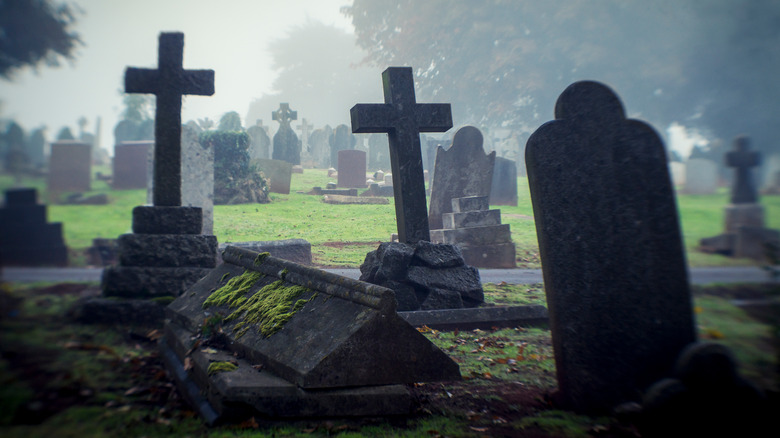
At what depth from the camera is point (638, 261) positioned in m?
3.14

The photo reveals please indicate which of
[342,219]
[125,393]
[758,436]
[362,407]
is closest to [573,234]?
[758,436]

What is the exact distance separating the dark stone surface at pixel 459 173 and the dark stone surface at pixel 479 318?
629cm

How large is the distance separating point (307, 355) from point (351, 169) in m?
19.7

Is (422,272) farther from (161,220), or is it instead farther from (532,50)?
(532,50)

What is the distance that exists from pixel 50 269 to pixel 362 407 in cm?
839

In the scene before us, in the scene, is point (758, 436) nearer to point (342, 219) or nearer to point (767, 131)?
point (767, 131)

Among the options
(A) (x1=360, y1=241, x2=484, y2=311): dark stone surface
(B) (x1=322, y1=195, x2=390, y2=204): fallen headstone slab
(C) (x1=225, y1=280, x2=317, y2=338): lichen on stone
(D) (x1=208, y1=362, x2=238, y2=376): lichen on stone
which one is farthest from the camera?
(B) (x1=322, y1=195, x2=390, y2=204): fallen headstone slab

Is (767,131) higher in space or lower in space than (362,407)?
higher

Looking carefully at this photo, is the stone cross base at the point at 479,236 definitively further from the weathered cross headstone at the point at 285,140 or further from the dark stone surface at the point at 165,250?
the weathered cross headstone at the point at 285,140

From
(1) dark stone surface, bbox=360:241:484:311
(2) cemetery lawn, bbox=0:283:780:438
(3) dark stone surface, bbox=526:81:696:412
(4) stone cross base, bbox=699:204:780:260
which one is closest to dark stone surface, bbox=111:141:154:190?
(2) cemetery lawn, bbox=0:283:780:438

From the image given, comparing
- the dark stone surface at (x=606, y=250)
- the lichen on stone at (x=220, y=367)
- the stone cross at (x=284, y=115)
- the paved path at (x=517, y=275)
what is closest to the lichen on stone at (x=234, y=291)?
the lichen on stone at (x=220, y=367)

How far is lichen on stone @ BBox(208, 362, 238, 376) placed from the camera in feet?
9.51

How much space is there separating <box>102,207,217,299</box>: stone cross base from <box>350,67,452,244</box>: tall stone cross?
2523 mm

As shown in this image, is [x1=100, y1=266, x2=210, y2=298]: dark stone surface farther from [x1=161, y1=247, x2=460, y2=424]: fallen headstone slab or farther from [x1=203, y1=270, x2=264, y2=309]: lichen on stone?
[x1=161, y1=247, x2=460, y2=424]: fallen headstone slab
